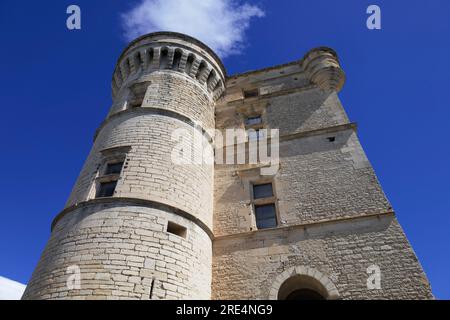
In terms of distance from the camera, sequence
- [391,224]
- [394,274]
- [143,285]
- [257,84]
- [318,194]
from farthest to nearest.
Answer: [257,84] → [318,194] → [391,224] → [394,274] → [143,285]

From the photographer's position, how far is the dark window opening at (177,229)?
7.04 meters

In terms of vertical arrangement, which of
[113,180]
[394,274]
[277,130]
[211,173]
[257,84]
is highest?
[257,84]

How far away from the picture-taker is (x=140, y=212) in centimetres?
670

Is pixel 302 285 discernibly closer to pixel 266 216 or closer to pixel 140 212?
pixel 266 216

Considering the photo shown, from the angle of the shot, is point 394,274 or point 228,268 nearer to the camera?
point 394,274

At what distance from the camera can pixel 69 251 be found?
19.8 feet

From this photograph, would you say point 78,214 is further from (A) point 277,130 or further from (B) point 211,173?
(A) point 277,130

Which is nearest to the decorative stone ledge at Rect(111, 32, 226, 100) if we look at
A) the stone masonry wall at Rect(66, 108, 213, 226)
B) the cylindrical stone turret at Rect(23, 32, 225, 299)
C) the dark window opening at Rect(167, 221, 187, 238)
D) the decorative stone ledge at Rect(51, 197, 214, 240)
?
the cylindrical stone turret at Rect(23, 32, 225, 299)

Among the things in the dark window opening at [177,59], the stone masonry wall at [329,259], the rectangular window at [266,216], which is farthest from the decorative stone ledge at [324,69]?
the stone masonry wall at [329,259]

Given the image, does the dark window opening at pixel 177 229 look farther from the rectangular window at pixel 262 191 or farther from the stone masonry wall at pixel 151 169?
the rectangular window at pixel 262 191

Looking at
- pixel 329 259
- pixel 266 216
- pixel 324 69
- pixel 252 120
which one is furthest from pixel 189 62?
pixel 329 259

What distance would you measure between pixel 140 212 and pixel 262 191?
4.17 m

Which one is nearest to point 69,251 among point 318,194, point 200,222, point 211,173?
point 200,222

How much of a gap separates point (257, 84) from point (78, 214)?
9.92m
